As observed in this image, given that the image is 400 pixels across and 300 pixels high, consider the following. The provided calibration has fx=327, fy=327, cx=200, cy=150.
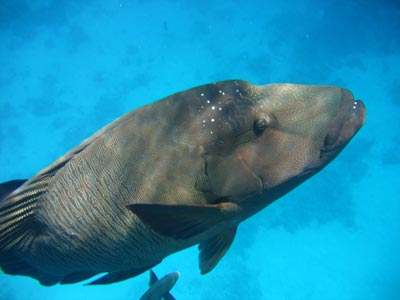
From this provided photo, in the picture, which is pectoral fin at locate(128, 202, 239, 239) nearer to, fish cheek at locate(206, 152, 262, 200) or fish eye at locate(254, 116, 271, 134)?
fish cheek at locate(206, 152, 262, 200)

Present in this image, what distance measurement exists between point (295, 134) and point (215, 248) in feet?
3.85

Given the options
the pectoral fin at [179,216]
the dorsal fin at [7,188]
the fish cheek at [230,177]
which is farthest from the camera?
the dorsal fin at [7,188]

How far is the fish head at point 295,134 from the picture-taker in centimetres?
207

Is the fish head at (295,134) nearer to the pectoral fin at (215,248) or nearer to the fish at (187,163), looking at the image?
the fish at (187,163)

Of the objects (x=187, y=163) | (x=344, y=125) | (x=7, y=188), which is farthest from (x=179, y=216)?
(x=7, y=188)

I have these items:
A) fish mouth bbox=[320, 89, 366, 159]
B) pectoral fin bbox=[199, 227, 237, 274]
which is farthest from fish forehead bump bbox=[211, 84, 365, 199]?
pectoral fin bbox=[199, 227, 237, 274]

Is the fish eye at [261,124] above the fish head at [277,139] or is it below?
above

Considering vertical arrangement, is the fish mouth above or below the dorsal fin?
below

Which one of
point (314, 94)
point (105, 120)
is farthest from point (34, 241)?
point (105, 120)

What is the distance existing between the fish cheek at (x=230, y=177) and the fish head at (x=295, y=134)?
0.04 meters

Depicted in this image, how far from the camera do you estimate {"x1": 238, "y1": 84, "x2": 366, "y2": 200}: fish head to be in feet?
6.78

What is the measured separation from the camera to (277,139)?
2.07 metres

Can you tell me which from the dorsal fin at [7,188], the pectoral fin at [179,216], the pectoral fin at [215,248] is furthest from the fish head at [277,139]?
the dorsal fin at [7,188]

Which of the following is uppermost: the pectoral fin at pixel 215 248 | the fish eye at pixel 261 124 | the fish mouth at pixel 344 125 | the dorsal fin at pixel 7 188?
the dorsal fin at pixel 7 188
